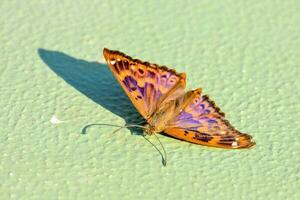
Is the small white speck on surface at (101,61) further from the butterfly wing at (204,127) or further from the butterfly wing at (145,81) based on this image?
the butterfly wing at (204,127)

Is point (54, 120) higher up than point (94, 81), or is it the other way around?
point (94, 81)

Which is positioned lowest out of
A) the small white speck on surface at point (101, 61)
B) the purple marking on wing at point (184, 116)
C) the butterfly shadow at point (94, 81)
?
the purple marking on wing at point (184, 116)

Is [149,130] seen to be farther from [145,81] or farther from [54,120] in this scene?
[54,120]

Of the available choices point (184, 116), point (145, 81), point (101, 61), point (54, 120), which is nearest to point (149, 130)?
point (184, 116)

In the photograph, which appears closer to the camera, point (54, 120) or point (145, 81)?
point (54, 120)

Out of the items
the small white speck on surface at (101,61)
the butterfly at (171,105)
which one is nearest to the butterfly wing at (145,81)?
the butterfly at (171,105)

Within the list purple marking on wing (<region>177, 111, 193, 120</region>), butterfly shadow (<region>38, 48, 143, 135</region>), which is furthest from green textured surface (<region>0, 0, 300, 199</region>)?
purple marking on wing (<region>177, 111, 193, 120</region>)

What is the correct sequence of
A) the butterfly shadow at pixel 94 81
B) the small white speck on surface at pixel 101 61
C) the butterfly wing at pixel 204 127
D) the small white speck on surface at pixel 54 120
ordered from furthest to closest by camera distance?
the small white speck on surface at pixel 101 61
the butterfly shadow at pixel 94 81
the small white speck on surface at pixel 54 120
the butterfly wing at pixel 204 127
